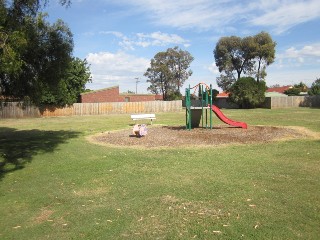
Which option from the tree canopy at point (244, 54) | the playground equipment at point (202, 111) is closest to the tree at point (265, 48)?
the tree canopy at point (244, 54)

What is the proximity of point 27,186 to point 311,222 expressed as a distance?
20.3 ft

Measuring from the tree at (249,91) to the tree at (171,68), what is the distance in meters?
26.6

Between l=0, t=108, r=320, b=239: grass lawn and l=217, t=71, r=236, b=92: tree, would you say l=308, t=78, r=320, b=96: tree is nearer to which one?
l=217, t=71, r=236, b=92: tree

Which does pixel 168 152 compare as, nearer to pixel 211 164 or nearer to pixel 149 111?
pixel 211 164

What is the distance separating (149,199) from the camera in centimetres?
638

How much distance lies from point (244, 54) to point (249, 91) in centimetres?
1787

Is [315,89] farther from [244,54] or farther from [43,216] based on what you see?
[43,216]

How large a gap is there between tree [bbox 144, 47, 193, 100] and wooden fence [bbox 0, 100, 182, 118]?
29.1m

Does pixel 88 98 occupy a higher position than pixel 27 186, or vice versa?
pixel 88 98

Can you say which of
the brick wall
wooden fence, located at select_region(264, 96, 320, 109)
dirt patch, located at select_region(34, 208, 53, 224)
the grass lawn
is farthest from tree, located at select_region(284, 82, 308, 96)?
dirt patch, located at select_region(34, 208, 53, 224)

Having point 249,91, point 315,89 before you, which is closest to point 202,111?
point 249,91

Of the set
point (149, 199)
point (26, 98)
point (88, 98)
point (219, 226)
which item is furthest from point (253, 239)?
point (88, 98)

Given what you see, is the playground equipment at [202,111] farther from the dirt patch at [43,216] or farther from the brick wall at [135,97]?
the brick wall at [135,97]

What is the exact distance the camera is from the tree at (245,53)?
5859 cm
